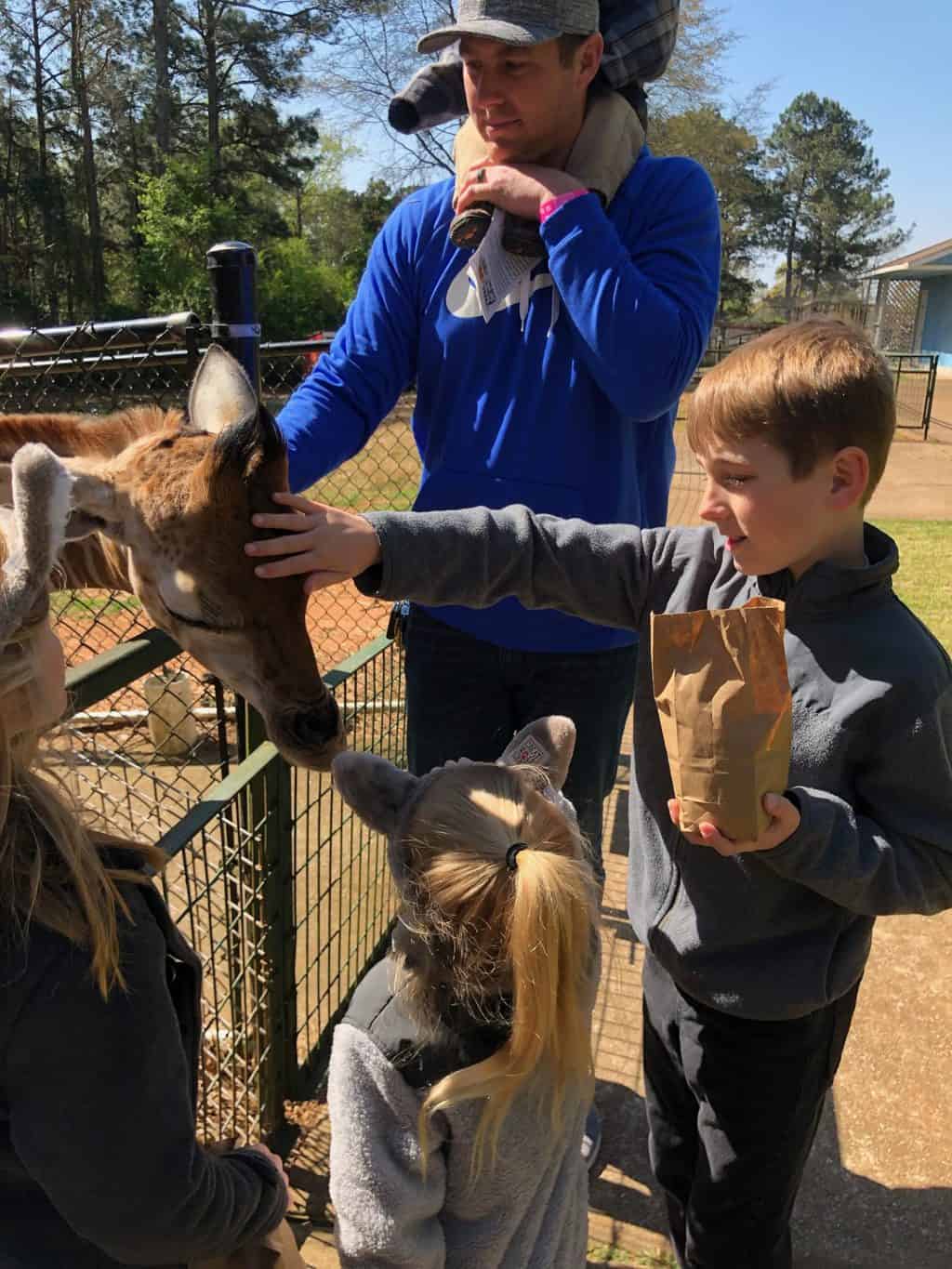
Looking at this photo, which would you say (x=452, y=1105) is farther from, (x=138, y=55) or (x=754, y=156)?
(x=754, y=156)

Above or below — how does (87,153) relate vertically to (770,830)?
above

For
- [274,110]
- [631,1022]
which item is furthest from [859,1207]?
[274,110]

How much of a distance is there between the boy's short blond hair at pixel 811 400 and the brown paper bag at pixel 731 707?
354 millimetres

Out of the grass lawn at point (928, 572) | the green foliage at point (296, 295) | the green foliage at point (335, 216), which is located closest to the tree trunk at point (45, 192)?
the green foliage at point (296, 295)

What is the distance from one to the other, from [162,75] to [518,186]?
137 feet

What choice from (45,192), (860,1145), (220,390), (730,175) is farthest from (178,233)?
(860,1145)

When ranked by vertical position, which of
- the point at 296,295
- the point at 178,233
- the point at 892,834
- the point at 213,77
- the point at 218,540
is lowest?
the point at 892,834

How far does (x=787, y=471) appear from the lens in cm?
168

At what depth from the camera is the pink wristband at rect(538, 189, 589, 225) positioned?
2.14 metres

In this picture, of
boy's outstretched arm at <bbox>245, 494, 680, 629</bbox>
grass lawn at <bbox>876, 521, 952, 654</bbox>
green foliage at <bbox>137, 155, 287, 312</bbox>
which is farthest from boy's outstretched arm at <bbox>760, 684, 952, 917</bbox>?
green foliage at <bbox>137, 155, 287, 312</bbox>

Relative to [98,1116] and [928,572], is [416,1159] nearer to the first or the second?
[98,1116]

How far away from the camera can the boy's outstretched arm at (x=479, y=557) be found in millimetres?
1927

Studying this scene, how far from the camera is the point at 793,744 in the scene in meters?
1.73

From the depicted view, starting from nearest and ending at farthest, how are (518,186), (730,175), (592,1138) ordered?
(518,186)
(592,1138)
(730,175)
